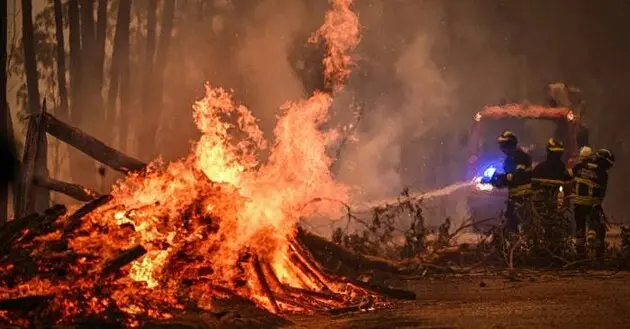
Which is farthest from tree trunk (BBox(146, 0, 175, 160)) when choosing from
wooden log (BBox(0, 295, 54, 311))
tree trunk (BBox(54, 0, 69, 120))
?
wooden log (BBox(0, 295, 54, 311))

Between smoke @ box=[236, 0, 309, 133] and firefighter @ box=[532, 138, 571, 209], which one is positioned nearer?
firefighter @ box=[532, 138, 571, 209]

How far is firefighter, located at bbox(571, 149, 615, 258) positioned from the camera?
1049 cm

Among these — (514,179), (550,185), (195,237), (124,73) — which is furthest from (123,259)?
(124,73)

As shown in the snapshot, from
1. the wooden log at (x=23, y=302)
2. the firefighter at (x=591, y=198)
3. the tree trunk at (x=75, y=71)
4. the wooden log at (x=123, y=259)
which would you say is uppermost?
the tree trunk at (x=75, y=71)

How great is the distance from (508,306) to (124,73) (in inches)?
634

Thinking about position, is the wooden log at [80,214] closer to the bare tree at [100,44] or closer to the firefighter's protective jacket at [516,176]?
the firefighter's protective jacket at [516,176]

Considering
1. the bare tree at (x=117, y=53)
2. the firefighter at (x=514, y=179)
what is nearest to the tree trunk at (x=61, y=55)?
the bare tree at (x=117, y=53)

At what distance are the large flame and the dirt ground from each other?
1004 mm

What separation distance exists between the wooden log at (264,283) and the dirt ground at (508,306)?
A: 0.29m

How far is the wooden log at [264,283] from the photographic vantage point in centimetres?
717

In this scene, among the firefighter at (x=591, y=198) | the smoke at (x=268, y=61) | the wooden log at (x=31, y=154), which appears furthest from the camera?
the smoke at (x=268, y=61)

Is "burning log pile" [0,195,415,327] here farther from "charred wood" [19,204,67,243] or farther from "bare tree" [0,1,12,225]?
"bare tree" [0,1,12,225]

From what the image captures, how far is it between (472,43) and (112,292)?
26.6 metres

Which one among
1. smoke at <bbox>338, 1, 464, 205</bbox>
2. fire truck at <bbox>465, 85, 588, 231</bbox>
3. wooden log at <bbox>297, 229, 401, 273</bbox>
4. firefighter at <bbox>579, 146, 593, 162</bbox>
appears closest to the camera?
wooden log at <bbox>297, 229, 401, 273</bbox>
